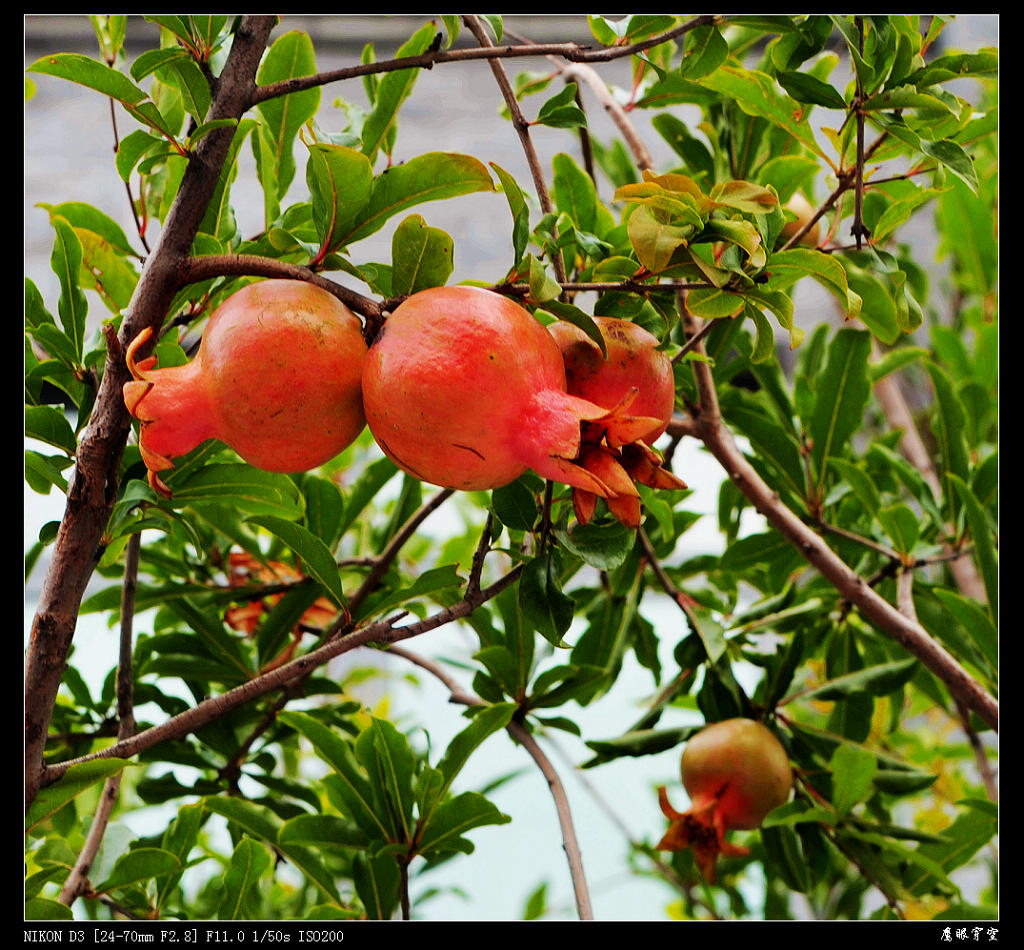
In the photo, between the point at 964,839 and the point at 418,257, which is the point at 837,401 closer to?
the point at 964,839

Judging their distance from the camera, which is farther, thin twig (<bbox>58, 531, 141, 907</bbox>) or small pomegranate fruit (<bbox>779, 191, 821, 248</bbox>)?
small pomegranate fruit (<bbox>779, 191, 821, 248</bbox>)

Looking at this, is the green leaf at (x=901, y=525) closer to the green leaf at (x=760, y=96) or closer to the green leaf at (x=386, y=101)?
the green leaf at (x=760, y=96)

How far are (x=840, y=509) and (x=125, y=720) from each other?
67 centimetres

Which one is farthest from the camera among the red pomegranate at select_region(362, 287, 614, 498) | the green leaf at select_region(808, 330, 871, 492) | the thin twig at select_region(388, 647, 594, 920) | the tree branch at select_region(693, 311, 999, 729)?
the green leaf at select_region(808, 330, 871, 492)

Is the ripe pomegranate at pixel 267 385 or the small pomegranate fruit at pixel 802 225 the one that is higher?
the small pomegranate fruit at pixel 802 225

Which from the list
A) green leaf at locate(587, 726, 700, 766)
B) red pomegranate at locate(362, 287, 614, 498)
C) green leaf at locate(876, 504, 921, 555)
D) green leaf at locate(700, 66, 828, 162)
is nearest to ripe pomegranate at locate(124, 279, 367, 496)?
red pomegranate at locate(362, 287, 614, 498)

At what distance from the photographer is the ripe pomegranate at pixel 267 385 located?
40 cm

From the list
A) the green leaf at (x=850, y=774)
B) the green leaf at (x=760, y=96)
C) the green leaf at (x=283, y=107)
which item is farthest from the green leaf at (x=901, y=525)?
the green leaf at (x=283, y=107)

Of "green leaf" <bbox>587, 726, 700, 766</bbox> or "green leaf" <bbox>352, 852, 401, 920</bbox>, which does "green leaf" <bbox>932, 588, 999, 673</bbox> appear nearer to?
"green leaf" <bbox>587, 726, 700, 766</bbox>

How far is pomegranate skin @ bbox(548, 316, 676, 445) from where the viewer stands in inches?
17.9

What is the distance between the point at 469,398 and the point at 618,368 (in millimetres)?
96

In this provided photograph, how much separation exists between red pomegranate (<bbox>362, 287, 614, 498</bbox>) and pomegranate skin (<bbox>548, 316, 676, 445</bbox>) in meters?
0.05

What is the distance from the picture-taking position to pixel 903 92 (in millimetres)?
529
